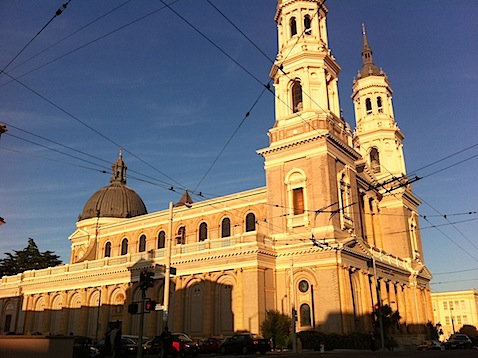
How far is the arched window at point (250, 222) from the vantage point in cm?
4750

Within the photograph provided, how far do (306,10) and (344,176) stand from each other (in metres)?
16.6

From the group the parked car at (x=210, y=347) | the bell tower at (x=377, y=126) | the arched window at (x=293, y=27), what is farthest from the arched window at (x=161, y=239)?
the arched window at (x=293, y=27)

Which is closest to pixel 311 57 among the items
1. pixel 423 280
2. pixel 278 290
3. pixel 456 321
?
pixel 278 290

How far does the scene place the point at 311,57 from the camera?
4334 centimetres

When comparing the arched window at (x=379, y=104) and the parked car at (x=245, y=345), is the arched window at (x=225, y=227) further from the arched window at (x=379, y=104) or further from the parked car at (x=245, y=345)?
the arched window at (x=379, y=104)

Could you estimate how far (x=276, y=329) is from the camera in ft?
110

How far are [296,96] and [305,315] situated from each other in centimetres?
2002

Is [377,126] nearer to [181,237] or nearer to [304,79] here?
[304,79]

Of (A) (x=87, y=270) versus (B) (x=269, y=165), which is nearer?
(B) (x=269, y=165)

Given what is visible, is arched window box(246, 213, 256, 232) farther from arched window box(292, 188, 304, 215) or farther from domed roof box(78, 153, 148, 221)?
domed roof box(78, 153, 148, 221)

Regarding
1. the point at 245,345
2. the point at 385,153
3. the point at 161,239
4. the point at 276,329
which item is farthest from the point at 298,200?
the point at 161,239

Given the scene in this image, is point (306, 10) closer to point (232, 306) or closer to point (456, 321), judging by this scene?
point (232, 306)

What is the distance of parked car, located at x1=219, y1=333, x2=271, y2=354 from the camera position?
2844 cm

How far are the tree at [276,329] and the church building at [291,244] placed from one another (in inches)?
52.1
